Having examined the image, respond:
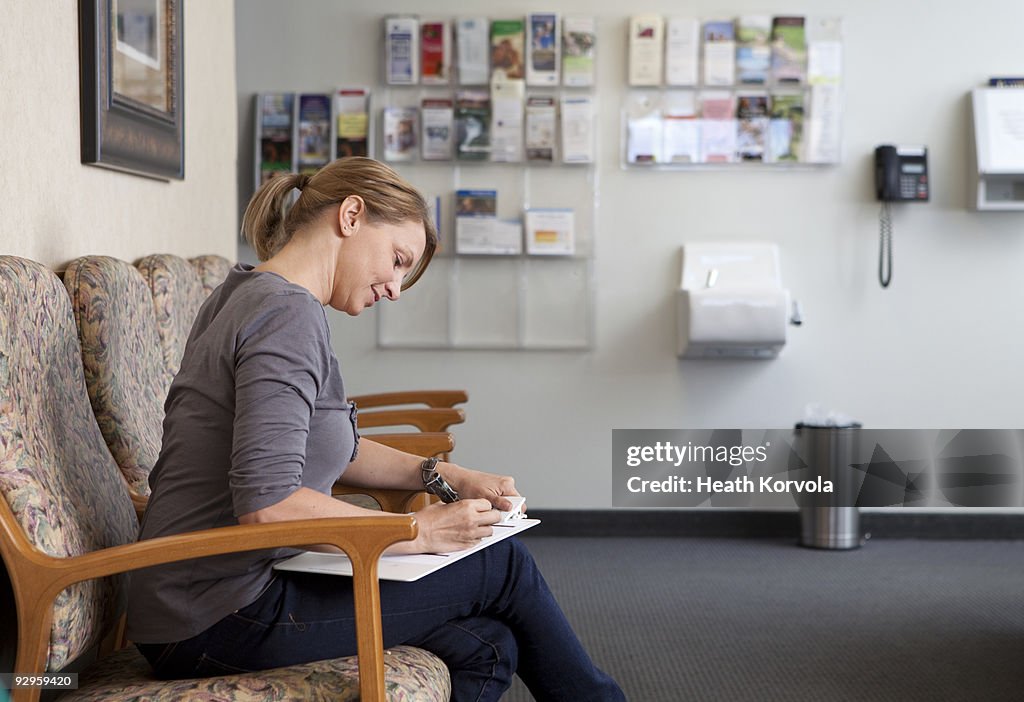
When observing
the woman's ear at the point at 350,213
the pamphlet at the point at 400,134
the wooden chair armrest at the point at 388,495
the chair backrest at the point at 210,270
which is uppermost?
the pamphlet at the point at 400,134

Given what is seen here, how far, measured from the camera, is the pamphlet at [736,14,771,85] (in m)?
4.14

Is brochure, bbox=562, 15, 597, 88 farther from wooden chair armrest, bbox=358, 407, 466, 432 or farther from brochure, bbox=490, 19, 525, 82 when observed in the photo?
wooden chair armrest, bbox=358, 407, 466, 432

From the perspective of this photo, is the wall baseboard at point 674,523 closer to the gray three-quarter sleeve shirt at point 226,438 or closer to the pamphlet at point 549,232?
the pamphlet at point 549,232

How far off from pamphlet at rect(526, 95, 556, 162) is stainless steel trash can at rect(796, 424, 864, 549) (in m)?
1.40

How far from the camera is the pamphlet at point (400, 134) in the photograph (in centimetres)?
418

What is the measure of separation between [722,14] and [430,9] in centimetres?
108

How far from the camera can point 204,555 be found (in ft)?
4.42

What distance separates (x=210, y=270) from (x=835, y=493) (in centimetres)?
242

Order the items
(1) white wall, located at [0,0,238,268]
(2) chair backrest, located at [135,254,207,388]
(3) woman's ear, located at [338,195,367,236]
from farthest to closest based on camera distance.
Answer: (2) chair backrest, located at [135,254,207,388] < (1) white wall, located at [0,0,238,268] < (3) woman's ear, located at [338,195,367,236]

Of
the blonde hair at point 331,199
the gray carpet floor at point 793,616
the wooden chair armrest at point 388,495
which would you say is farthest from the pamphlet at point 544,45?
the blonde hair at point 331,199

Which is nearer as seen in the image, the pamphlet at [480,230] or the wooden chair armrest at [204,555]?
the wooden chair armrest at [204,555]

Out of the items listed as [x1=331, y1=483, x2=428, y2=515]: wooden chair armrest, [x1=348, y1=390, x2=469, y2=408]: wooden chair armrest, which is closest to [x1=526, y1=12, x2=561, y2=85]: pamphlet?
[x1=348, y1=390, x2=469, y2=408]: wooden chair armrest

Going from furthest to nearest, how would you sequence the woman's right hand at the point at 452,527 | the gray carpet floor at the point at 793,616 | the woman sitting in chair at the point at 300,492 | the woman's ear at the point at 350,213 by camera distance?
the gray carpet floor at the point at 793,616 → the woman's ear at the point at 350,213 → the woman's right hand at the point at 452,527 → the woman sitting in chair at the point at 300,492

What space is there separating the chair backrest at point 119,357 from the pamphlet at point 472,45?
2.24 meters
